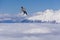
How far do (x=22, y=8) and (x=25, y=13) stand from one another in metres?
1.25

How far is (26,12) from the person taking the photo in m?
38.9

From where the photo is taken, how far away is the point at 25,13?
3828 cm

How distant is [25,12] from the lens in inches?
1537

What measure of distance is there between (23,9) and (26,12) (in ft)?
2.54

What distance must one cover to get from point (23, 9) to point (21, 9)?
1374mm

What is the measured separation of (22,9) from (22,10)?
301 mm

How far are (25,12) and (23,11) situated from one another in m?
0.49

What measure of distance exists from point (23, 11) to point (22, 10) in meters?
0.44

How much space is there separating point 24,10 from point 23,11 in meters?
0.31

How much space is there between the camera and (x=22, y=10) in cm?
3966

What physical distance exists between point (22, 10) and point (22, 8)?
0.76 metres

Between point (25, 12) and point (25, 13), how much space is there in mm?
776

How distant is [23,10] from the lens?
129 feet

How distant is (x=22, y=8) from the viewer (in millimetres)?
38969
